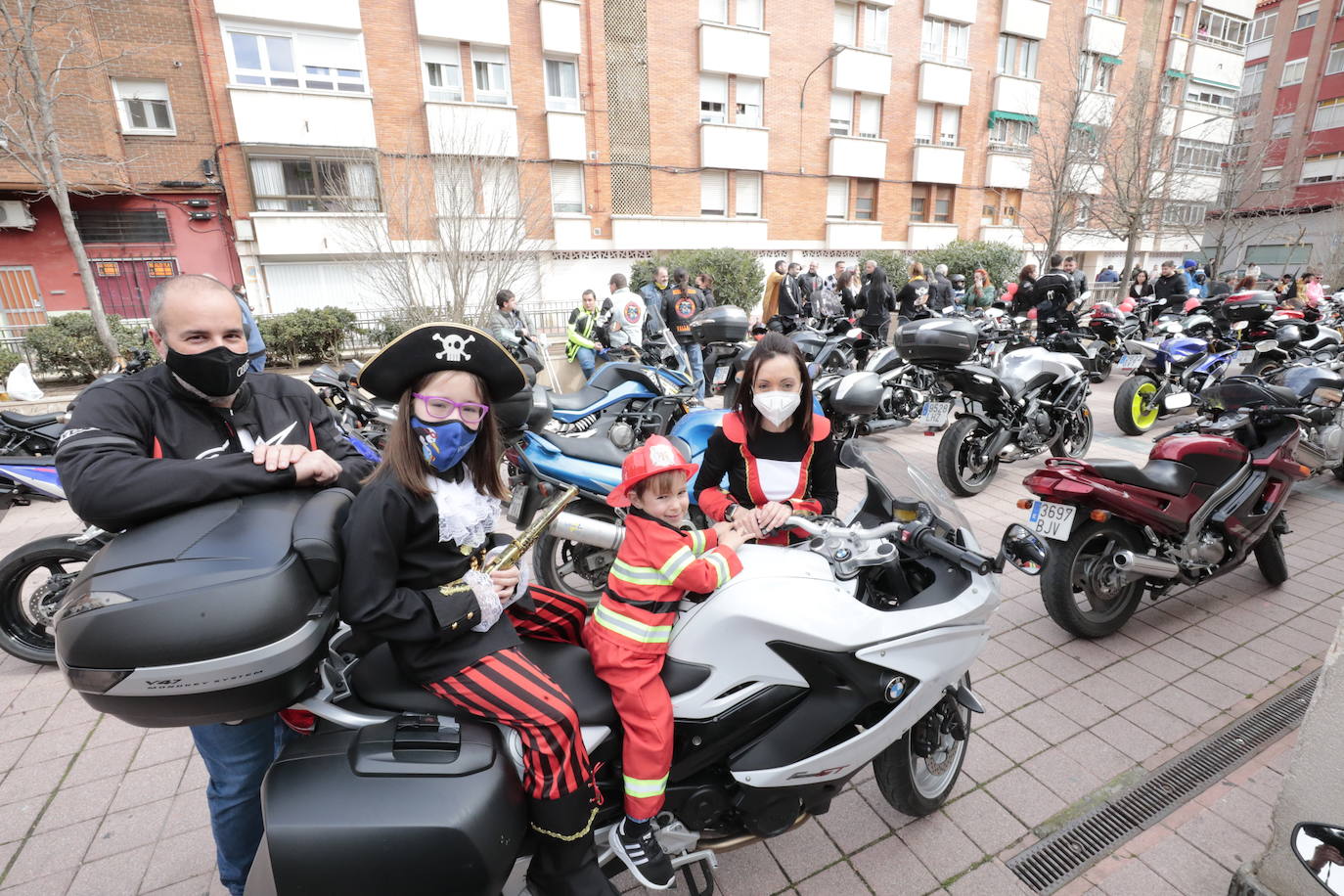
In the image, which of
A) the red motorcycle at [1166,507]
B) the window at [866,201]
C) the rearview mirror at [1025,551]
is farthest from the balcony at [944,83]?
the rearview mirror at [1025,551]

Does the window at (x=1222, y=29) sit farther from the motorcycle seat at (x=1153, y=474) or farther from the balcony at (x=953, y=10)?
the motorcycle seat at (x=1153, y=474)

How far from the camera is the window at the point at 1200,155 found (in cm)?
2808

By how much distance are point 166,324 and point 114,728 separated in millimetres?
2509

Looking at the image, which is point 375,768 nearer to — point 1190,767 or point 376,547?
point 376,547

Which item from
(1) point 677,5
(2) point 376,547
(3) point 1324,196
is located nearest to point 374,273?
(2) point 376,547

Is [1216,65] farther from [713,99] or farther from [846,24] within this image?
[713,99]

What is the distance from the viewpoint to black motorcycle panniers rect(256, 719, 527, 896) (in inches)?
52.2

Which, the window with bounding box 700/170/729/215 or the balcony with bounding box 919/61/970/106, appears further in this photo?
the balcony with bounding box 919/61/970/106

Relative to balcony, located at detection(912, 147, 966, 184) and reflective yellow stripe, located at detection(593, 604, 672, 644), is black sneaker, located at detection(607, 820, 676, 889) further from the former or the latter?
balcony, located at detection(912, 147, 966, 184)

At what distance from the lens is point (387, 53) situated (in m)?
17.0

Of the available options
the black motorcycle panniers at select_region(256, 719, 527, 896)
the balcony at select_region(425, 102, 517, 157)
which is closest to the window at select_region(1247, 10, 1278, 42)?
the balcony at select_region(425, 102, 517, 157)

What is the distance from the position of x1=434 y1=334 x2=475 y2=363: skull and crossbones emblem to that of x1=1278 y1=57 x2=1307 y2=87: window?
147ft

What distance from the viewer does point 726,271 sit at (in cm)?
1842

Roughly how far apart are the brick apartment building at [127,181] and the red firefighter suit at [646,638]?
1906 cm
